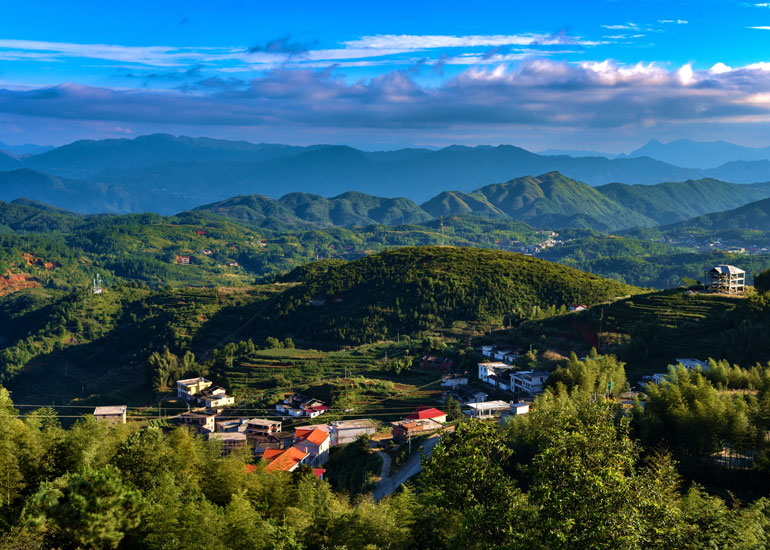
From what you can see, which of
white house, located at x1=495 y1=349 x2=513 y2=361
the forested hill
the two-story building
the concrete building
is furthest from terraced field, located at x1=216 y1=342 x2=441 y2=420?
the forested hill

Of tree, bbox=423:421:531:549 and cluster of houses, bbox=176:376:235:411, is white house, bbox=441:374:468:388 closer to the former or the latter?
cluster of houses, bbox=176:376:235:411

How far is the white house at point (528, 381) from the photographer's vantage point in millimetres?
42506

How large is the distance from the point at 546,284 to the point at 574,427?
57.8 metres

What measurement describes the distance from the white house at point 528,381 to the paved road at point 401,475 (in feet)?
38.0

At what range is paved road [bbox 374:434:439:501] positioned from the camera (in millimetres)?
28534

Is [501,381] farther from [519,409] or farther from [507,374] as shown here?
[519,409]

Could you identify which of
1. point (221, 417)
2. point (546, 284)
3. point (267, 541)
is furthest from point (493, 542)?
point (546, 284)

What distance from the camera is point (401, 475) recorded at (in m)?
30.5

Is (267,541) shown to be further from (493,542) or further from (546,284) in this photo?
(546,284)

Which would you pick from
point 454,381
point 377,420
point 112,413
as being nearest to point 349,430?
point 377,420

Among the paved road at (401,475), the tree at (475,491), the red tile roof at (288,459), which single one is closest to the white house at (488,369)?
the paved road at (401,475)

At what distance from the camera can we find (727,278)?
5456cm

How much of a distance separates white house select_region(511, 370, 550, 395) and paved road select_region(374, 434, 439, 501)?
1159 cm

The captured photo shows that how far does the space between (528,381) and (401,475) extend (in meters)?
15.9
